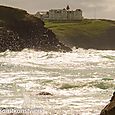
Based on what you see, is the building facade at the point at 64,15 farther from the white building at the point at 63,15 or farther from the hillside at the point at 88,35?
the hillside at the point at 88,35

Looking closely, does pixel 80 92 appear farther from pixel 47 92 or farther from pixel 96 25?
pixel 96 25

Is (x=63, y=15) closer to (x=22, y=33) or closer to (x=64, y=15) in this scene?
(x=64, y=15)

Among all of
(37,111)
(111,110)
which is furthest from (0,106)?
(111,110)

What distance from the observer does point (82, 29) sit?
145125 millimetres

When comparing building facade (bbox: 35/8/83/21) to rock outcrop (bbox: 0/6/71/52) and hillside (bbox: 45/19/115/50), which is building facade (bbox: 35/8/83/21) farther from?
rock outcrop (bbox: 0/6/71/52)

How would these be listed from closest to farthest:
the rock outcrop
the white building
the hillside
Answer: the rock outcrop < the hillside < the white building

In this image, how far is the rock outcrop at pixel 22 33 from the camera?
86062 millimetres

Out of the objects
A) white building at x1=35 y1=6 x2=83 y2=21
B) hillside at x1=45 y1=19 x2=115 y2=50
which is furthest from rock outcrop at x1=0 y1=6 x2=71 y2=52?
white building at x1=35 y1=6 x2=83 y2=21

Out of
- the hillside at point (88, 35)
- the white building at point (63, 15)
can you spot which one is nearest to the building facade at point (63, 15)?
the white building at point (63, 15)

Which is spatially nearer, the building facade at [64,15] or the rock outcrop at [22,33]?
the rock outcrop at [22,33]

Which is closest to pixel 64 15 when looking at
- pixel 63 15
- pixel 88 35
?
pixel 63 15

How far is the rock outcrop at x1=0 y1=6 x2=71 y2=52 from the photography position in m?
86.1

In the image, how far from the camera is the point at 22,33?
92188 mm

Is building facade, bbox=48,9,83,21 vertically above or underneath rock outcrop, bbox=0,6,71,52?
above
